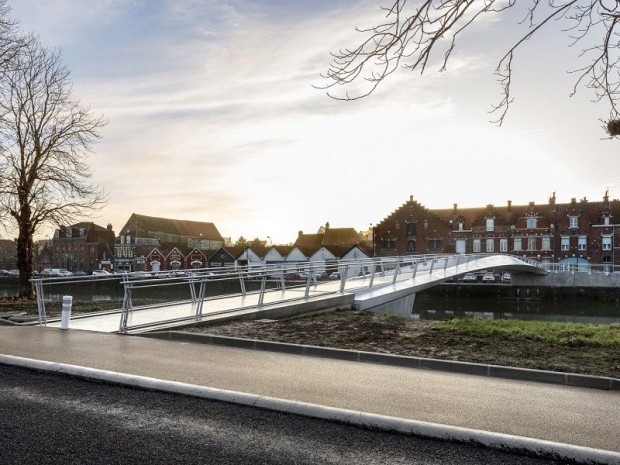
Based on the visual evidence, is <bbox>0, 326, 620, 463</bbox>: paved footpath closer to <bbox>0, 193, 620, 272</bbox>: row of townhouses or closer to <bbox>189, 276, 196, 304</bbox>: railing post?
<bbox>189, 276, 196, 304</bbox>: railing post

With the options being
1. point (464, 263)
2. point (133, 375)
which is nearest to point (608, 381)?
point (133, 375)

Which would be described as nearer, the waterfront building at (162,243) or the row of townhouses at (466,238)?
the row of townhouses at (466,238)

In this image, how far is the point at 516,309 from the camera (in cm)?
4616

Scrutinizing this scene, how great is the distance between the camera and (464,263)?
39188 millimetres

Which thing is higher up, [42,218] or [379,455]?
[42,218]

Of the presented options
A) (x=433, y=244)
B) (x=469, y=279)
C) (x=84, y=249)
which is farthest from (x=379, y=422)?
(x=84, y=249)

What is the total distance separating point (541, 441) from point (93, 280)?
13247 mm

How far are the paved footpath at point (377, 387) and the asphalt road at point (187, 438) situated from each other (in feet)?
1.94

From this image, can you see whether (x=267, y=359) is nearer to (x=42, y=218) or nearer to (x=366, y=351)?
(x=366, y=351)

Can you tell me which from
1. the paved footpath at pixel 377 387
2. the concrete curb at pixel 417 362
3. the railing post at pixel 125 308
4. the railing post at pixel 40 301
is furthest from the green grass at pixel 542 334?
the railing post at pixel 40 301

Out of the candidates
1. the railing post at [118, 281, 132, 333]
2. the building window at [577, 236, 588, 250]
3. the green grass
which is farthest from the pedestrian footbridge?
the building window at [577, 236, 588, 250]

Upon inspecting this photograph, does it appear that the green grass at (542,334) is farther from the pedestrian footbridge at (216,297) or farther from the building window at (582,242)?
the building window at (582,242)

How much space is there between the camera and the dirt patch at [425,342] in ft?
27.9

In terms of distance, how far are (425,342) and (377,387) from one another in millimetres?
4015
